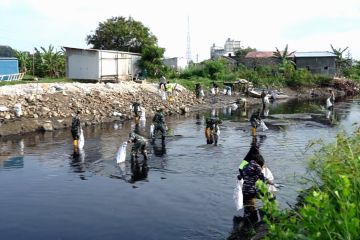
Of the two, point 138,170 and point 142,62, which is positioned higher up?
point 142,62

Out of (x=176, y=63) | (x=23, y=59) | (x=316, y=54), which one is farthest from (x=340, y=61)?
(x=23, y=59)

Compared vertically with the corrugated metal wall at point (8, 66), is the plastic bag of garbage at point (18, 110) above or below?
below

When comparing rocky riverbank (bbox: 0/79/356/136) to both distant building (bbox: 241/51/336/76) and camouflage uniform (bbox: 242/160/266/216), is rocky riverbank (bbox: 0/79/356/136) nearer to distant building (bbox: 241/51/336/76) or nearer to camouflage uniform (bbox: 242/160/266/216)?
camouflage uniform (bbox: 242/160/266/216)

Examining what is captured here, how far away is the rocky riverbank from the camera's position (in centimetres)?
3161

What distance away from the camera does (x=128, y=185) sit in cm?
1717

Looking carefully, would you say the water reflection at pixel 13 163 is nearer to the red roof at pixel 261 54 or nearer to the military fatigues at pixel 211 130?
the military fatigues at pixel 211 130

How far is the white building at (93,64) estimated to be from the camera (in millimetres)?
45281

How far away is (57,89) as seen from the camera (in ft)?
124

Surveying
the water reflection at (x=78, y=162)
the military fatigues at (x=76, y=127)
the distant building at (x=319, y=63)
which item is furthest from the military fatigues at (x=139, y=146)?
the distant building at (x=319, y=63)

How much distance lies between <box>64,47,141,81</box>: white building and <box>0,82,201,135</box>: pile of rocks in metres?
Result: 2.59

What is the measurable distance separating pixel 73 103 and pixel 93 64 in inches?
411

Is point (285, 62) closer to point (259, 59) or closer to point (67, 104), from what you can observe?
point (259, 59)

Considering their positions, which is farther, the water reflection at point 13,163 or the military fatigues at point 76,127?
the military fatigues at point 76,127

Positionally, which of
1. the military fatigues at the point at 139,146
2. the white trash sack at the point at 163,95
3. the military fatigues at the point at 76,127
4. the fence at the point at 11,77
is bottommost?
the military fatigues at the point at 139,146
